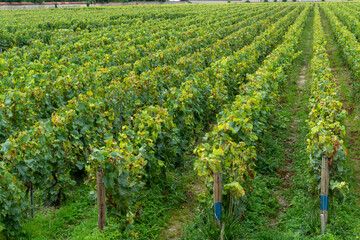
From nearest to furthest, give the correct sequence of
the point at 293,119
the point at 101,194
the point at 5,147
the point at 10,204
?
the point at 10,204
the point at 101,194
the point at 5,147
the point at 293,119

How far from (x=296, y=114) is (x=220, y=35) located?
12493 millimetres


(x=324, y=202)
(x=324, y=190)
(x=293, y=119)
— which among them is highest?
(x=324, y=190)

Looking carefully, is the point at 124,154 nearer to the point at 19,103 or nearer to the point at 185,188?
the point at 185,188

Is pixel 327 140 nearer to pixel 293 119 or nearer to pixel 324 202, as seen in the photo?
pixel 324 202

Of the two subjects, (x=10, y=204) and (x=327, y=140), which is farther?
(x=327, y=140)

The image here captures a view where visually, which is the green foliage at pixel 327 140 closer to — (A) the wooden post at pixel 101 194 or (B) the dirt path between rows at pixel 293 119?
(B) the dirt path between rows at pixel 293 119

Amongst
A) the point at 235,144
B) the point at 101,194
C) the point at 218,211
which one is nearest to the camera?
the point at 101,194

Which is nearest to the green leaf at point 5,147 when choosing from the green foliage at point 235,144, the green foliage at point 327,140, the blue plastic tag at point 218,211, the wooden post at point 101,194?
the wooden post at point 101,194

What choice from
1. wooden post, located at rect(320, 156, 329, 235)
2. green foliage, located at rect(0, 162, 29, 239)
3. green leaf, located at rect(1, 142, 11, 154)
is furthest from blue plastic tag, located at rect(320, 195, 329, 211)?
green leaf, located at rect(1, 142, 11, 154)

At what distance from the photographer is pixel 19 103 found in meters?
8.14

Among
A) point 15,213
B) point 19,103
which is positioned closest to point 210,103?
point 19,103

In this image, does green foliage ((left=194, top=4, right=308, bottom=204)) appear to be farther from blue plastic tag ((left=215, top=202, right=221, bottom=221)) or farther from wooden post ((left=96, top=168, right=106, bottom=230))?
wooden post ((left=96, top=168, right=106, bottom=230))

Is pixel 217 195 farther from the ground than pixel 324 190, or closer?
farther from the ground

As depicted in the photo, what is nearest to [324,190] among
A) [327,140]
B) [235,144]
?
[327,140]
